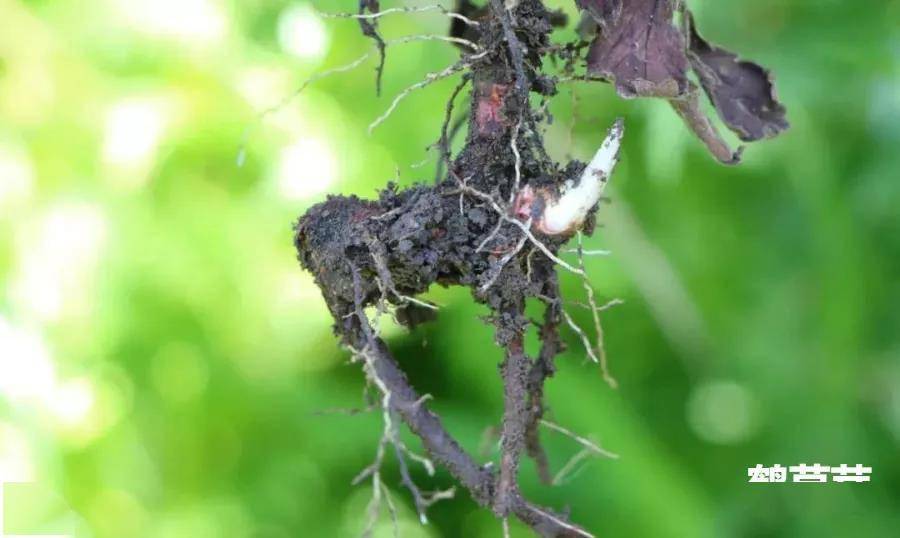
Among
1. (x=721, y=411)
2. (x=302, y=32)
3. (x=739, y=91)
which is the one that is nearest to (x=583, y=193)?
(x=739, y=91)

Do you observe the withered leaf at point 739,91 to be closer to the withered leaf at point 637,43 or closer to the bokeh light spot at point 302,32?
the withered leaf at point 637,43

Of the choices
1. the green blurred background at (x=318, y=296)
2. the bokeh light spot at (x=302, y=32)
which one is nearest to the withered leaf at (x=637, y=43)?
the bokeh light spot at (x=302, y=32)

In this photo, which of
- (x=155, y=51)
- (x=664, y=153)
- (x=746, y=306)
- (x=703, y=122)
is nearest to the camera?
(x=703, y=122)

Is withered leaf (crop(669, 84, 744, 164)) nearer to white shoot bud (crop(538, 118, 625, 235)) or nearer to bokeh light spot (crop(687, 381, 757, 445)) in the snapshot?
white shoot bud (crop(538, 118, 625, 235))

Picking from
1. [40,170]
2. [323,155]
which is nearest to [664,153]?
[323,155]

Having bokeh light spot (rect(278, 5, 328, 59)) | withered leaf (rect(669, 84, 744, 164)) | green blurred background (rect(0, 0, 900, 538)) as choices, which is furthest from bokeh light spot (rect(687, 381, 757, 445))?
withered leaf (rect(669, 84, 744, 164))

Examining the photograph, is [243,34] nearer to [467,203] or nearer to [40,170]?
[40,170]
